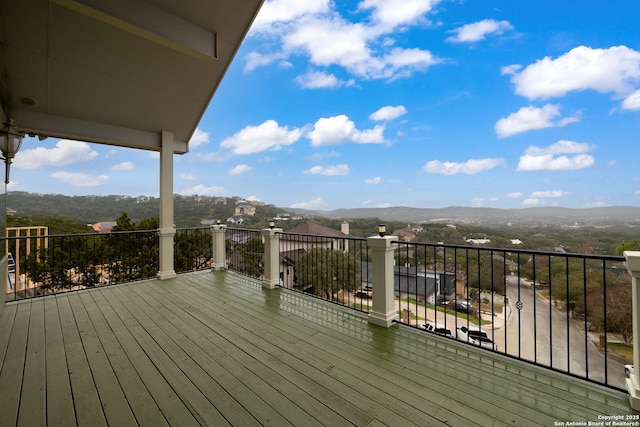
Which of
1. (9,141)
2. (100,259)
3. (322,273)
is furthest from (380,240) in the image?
(100,259)

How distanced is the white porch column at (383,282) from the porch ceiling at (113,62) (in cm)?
307

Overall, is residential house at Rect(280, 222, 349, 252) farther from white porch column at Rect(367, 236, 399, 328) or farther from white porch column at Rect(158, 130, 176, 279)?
white porch column at Rect(158, 130, 176, 279)

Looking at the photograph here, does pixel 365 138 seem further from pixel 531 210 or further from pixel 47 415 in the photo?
pixel 47 415

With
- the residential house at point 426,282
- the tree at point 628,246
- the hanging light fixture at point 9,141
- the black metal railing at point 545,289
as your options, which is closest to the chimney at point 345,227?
the residential house at point 426,282

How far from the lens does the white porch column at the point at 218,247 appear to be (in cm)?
595

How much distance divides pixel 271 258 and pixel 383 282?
2.30 m

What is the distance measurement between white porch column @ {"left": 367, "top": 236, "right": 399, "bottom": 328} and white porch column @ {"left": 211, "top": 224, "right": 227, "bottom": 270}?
13.2 ft

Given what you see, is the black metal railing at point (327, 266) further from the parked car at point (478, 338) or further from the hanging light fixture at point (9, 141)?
the hanging light fixture at point (9, 141)

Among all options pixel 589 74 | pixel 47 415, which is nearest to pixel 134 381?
pixel 47 415

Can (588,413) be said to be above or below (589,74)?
below

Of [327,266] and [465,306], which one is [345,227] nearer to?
[327,266]

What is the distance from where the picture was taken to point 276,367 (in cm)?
215

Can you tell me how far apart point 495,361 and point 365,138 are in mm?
33725

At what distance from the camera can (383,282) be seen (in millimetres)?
3010
